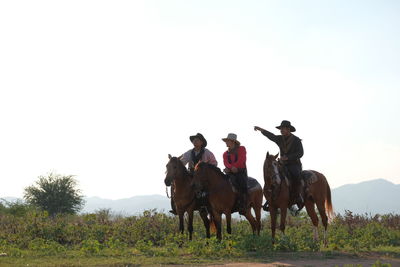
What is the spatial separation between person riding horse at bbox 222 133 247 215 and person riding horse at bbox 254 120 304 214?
689mm

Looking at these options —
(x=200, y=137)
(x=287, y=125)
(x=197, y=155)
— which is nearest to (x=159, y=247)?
(x=197, y=155)

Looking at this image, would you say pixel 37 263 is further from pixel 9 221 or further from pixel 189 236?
pixel 9 221

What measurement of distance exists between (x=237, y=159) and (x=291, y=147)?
5.20ft

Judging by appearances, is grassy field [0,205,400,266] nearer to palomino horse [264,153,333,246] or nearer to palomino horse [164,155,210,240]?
palomino horse [264,153,333,246]

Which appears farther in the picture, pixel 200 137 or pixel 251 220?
pixel 251 220

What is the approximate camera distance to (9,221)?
20672mm

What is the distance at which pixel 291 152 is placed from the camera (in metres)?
14.5

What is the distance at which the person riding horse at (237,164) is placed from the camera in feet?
46.5

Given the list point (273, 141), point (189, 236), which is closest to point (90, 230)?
point (189, 236)

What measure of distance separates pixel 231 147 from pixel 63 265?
5.52 m

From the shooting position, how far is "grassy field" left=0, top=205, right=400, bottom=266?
12.2m

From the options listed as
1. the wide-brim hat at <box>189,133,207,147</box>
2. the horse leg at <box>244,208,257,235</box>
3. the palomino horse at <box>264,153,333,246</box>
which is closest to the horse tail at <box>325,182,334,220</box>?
the palomino horse at <box>264,153,333,246</box>

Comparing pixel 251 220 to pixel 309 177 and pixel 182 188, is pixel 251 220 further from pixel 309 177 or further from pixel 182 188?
pixel 182 188

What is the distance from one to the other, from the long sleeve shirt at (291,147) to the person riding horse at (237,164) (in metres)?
1.19
